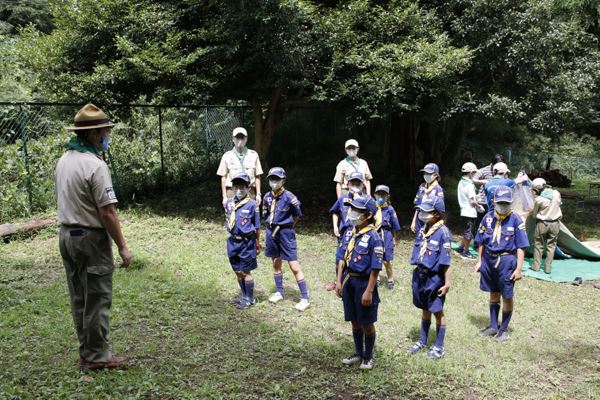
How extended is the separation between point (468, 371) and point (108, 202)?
3.74 m

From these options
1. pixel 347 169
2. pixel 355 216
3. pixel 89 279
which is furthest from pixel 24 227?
pixel 355 216

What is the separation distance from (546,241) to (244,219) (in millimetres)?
6356

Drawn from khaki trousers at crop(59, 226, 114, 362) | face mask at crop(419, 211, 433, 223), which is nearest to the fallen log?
khaki trousers at crop(59, 226, 114, 362)

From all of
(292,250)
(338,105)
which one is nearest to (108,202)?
(292,250)

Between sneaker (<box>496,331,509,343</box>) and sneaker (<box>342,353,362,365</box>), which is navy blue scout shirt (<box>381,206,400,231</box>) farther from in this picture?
sneaker (<box>342,353,362,365</box>)

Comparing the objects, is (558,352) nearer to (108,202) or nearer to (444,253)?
(444,253)

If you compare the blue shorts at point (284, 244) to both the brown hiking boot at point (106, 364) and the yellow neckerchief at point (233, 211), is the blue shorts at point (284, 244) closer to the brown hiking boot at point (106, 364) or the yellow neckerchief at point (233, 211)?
the yellow neckerchief at point (233, 211)

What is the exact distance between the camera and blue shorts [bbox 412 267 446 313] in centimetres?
550

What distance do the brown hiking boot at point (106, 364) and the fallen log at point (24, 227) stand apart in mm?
5398

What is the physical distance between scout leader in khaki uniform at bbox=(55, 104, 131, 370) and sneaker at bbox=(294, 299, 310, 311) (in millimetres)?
2764

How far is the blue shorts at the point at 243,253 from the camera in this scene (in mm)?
6445

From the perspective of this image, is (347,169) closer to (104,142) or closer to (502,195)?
(502,195)

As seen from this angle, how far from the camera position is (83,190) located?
421cm

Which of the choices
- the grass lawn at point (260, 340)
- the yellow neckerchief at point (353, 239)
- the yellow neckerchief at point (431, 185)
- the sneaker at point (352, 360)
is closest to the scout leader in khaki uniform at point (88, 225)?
the grass lawn at point (260, 340)
